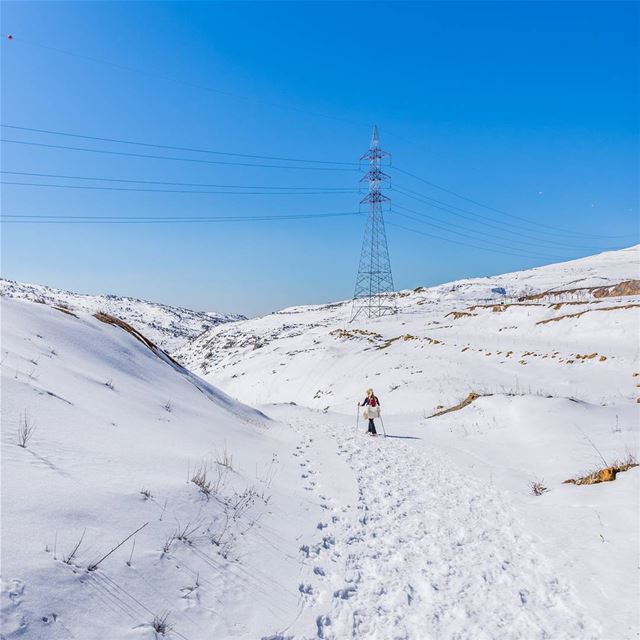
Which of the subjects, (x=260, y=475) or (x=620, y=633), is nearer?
(x=620, y=633)

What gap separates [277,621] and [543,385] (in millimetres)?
20278

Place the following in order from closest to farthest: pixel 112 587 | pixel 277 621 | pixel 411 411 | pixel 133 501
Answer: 1. pixel 112 587
2. pixel 277 621
3. pixel 133 501
4. pixel 411 411

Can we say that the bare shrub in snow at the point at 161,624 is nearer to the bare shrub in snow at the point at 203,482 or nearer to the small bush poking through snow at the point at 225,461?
the bare shrub in snow at the point at 203,482

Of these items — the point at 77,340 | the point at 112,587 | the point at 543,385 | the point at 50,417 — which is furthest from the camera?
the point at 543,385

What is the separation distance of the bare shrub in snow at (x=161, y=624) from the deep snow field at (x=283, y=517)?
0.13 feet

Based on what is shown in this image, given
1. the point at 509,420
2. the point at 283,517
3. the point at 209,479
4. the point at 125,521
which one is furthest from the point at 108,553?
the point at 509,420

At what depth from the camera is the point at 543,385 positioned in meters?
20.3

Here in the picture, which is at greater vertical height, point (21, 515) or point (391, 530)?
point (21, 515)

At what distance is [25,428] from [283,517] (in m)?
3.85

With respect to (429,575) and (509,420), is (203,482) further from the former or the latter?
(509,420)

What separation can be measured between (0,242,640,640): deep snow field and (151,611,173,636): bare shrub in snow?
4 centimetres

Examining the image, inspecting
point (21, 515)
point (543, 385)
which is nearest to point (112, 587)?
point (21, 515)

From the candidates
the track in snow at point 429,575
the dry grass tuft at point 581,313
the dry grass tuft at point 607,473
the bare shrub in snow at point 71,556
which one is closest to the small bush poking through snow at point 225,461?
the track in snow at point 429,575

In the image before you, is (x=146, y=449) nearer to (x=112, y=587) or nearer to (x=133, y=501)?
(x=133, y=501)
